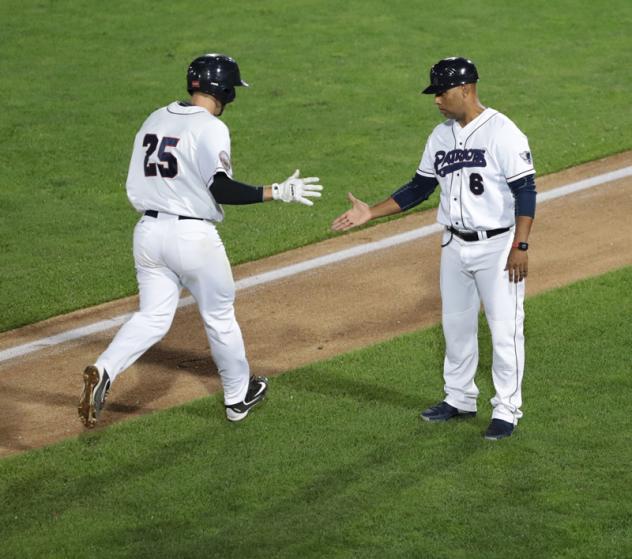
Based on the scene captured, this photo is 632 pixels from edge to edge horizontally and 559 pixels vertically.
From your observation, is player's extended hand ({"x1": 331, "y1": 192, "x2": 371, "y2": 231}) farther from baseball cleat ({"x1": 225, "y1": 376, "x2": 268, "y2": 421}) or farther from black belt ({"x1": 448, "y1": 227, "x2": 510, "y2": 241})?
baseball cleat ({"x1": 225, "y1": 376, "x2": 268, "y2": 421})

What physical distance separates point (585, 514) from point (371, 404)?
181 centimetres

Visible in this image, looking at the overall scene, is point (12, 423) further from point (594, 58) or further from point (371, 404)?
point (594, 58)

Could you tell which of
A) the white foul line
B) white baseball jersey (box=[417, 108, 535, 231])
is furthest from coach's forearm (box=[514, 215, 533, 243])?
the white foul line

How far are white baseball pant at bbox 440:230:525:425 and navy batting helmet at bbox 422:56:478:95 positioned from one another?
0.83 metres

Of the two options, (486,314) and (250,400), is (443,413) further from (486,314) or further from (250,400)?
(250,400)

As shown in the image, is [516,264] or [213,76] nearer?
[516,264]

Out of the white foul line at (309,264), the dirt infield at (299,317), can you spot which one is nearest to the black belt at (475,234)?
the dirt infield at (299,317)

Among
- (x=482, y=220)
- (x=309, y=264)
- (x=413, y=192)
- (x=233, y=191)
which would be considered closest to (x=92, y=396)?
(x=233, y=191)

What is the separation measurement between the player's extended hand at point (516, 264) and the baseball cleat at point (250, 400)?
5.55ft

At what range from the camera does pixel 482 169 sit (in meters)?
7.33

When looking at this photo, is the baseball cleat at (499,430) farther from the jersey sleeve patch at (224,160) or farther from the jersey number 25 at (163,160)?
the jersey number 25 at (163,160)

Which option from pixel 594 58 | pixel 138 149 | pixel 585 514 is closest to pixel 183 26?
pixel 594 58

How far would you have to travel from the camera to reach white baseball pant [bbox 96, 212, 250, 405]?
759 centimetres

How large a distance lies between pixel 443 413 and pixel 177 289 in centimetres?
166
